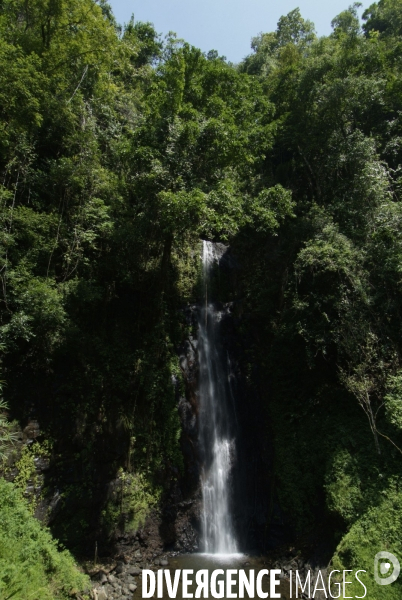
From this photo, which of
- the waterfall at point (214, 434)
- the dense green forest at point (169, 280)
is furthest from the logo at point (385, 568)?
the waterfall at point (214, 434)

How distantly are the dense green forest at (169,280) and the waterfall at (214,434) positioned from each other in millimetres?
897

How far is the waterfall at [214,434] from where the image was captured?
990 centimetres

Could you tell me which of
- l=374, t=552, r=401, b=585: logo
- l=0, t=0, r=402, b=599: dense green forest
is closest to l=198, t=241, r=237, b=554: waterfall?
l=0, t=0, r=402, b=599: dense green forest

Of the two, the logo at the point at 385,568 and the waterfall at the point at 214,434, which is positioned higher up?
the waterfall at the point at 214,434

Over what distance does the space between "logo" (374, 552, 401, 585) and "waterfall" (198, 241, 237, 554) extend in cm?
404

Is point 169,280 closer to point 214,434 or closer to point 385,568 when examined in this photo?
point 214,434

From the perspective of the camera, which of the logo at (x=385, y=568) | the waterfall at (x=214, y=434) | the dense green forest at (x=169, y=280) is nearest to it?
the logo at (x=385, y=568)

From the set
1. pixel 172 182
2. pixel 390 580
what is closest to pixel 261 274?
pixel 172 182

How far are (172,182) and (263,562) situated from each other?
1053 centimetres

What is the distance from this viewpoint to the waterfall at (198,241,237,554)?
9898 mm

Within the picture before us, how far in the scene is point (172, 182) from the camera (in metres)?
11.2

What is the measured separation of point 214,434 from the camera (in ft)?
37.7

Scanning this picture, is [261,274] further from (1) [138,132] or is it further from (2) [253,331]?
(1) [138,132]

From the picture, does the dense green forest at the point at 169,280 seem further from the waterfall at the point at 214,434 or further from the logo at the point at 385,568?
the waterfall at the point at 214,434
